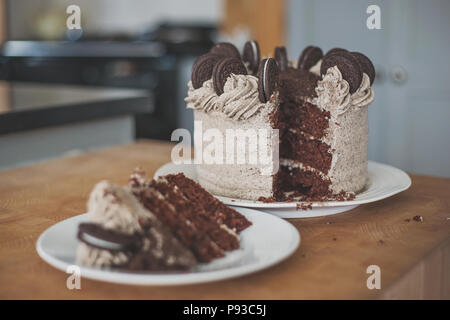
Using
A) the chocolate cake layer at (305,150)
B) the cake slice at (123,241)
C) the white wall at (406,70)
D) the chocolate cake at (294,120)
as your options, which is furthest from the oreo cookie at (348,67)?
the white wall at (406,70)

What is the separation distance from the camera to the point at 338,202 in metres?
1.26

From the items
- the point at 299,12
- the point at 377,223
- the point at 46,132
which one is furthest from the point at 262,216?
the point at 299,12

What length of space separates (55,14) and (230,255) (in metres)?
6.47

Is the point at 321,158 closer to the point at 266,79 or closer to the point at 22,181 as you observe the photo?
the point at 266,79

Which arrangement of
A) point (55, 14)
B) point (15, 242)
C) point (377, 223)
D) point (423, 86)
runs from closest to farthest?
point (15, 242) < point (377, 223) < point (423, 86) < point (55, 14)

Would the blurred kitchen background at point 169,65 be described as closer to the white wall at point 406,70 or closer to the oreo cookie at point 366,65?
the white wall at point 406,70

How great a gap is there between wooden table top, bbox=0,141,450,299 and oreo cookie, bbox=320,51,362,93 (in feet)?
1.05

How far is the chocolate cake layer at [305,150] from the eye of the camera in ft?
4.80

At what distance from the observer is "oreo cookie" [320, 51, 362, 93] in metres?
1.40

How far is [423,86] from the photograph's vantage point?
12.2ft

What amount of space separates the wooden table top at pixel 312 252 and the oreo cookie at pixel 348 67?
0.32m

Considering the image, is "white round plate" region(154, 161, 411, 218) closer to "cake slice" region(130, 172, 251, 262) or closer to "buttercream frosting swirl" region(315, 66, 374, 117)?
"cake slice" region(130, 172, 251, 262)

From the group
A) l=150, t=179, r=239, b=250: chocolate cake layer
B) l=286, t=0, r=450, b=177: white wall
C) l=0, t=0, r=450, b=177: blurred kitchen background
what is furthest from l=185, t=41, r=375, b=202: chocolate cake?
l=286, t=0, r=450, b=177: white wall

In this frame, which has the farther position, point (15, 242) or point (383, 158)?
point (383, 158)
